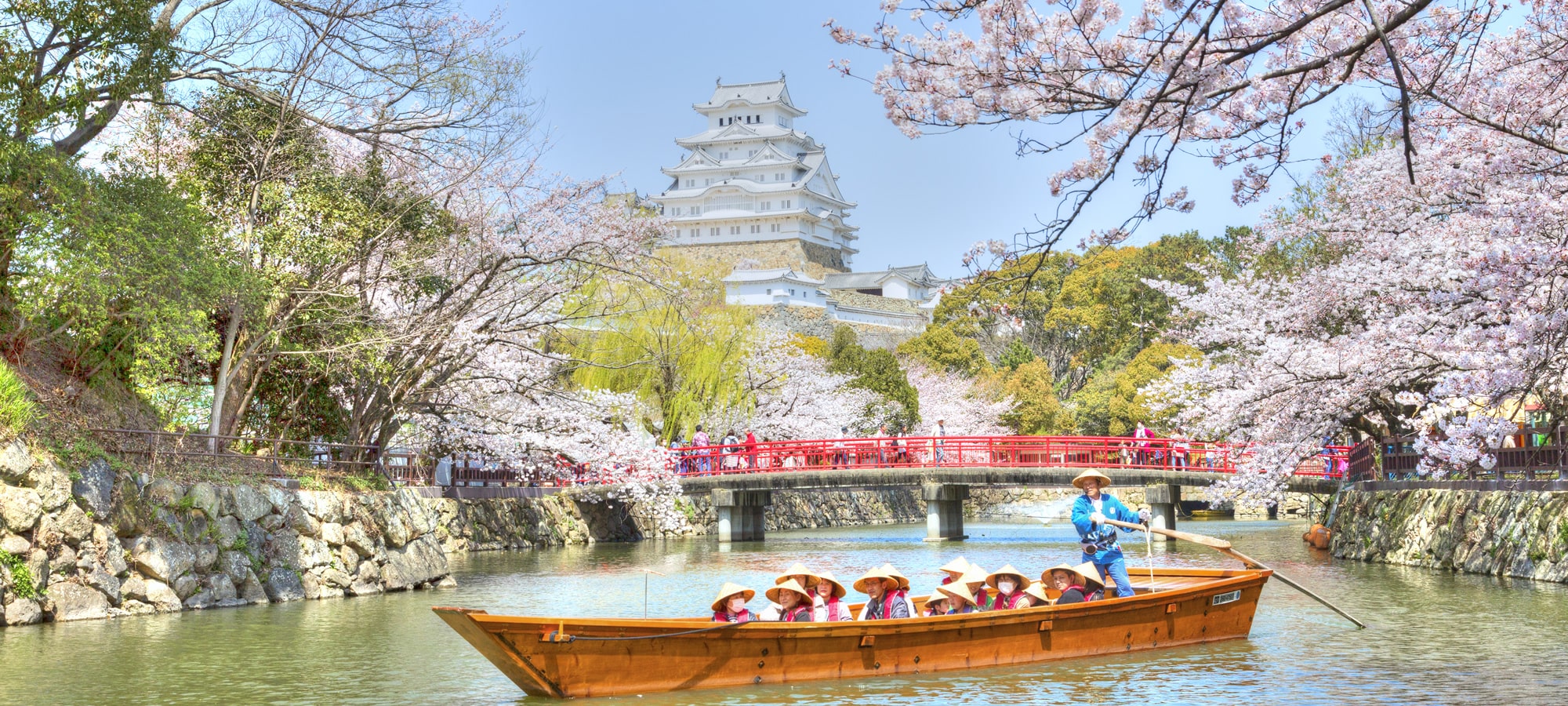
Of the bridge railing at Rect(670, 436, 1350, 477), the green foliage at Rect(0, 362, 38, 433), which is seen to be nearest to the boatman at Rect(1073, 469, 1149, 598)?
the green foliage at Rect(0, 362, 38, 433)

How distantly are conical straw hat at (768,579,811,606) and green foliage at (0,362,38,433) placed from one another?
790 cm

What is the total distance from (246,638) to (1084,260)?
158ft

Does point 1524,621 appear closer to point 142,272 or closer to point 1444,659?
point 1444,659

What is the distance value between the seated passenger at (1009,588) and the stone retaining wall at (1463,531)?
852 centimetres

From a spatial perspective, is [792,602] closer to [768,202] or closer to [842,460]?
[842,460]

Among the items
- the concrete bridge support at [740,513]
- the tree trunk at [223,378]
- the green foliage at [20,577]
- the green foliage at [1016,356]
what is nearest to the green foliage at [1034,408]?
the green foliage at [1016,356]

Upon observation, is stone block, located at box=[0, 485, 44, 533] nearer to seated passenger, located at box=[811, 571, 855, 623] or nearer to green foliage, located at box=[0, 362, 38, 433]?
green foliage, located at box=[0, 362, 38, 433]

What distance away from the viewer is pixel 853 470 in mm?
31422

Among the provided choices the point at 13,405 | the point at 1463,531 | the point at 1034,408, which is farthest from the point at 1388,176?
the point at 1034,408

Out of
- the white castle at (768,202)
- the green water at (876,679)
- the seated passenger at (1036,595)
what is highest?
the white castle at (768,202)

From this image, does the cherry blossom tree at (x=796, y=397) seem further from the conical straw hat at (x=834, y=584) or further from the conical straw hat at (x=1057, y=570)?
the conical straw hat at (x=834, y=584)

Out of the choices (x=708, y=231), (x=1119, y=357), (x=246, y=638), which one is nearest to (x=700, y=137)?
(x=708, y=231)

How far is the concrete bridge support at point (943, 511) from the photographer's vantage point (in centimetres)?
3198

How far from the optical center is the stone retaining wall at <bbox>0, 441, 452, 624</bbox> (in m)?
13.3
